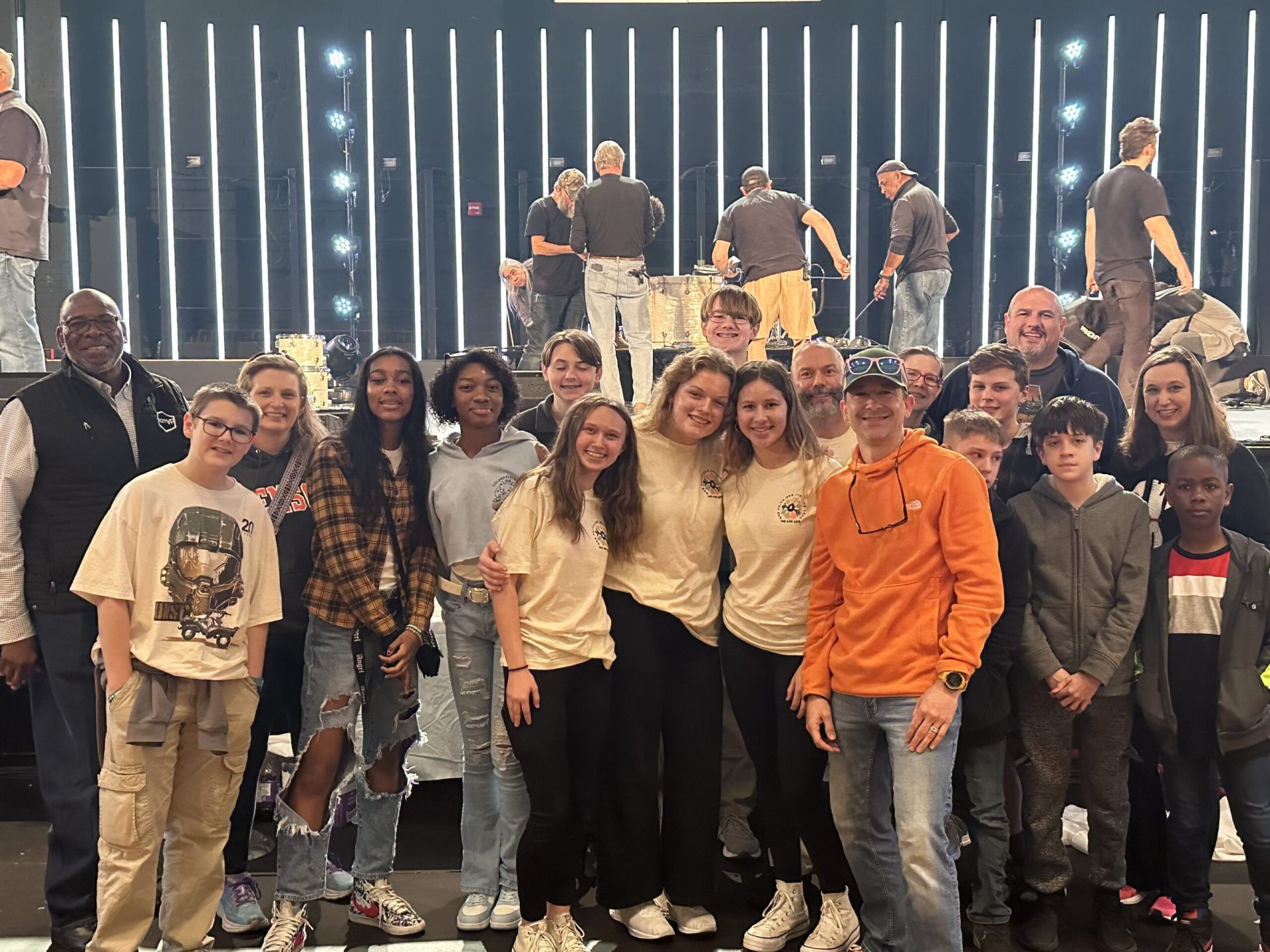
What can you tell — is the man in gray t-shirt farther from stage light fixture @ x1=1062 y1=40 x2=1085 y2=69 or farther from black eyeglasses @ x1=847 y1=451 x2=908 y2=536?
stage light fixture @ x1=1062 y1=40 x2=1085 y2=69

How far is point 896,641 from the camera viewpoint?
2.25 meters

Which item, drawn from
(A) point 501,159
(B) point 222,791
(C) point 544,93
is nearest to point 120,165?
(A) point 501,159

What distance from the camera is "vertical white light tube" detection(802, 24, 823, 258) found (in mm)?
9969

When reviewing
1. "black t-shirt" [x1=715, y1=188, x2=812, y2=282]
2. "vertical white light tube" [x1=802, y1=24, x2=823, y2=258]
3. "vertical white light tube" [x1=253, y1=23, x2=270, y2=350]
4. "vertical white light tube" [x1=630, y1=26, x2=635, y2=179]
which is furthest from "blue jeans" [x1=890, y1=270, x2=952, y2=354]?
"vertical white light tube" [x1=253, y1=23, x2=270, y2=350]

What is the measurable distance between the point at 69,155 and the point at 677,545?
913 cm

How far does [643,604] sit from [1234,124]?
9.84 meters

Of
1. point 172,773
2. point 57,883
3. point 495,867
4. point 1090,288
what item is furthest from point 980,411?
point 1090,288

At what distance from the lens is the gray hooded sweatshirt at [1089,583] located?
2.62m

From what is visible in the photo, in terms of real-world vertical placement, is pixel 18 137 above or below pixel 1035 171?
below

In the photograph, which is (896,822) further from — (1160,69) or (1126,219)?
(1160,69)

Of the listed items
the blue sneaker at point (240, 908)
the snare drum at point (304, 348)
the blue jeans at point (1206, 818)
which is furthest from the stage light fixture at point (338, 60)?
the blue jeans at point (1206, 818)

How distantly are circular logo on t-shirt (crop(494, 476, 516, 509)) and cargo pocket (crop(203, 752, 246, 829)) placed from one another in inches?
36.9

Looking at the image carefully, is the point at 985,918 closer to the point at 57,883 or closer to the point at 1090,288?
the point at 57,883

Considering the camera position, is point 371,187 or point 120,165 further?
point 371,187
